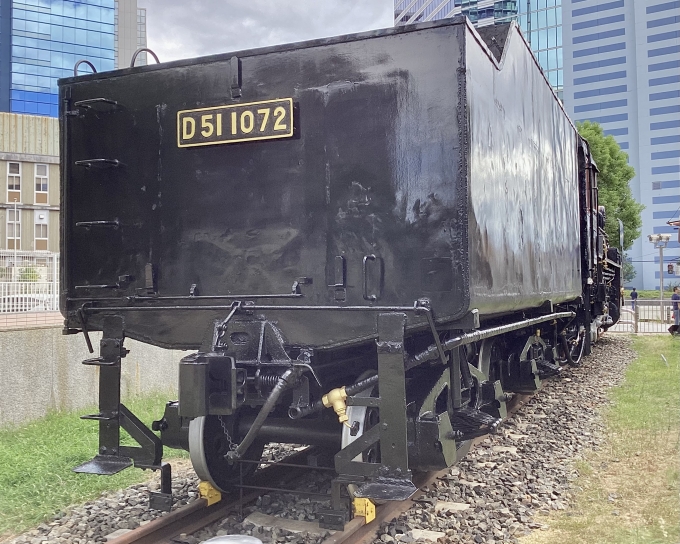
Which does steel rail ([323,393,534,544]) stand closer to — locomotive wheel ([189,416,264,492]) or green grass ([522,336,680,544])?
green grass ([522,336,680,544])

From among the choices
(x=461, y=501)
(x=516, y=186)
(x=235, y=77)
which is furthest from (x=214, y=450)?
(x=516, y=186)

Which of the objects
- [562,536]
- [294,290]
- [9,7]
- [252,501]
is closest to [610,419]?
[562,536]

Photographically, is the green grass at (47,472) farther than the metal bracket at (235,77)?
Yes

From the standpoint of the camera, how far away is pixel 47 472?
18.4ft

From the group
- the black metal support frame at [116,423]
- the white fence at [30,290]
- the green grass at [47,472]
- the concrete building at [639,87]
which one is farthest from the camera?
the concrete building at [639,87]

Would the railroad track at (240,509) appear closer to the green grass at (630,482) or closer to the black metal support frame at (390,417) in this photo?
the black metal support frame at (390,417)

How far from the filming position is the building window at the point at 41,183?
30.9m

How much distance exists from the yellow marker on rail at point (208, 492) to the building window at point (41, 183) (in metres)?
29.7

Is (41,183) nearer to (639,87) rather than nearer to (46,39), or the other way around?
(46,39)

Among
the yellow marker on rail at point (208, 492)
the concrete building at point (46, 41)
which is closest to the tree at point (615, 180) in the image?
the yellow marker on rail at point (208, 492)

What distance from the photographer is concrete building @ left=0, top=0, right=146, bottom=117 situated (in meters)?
60.0

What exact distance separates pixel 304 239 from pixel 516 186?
1983 millimetres

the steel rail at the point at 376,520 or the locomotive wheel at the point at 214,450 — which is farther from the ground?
the locomotive wheel at the point at 214,450

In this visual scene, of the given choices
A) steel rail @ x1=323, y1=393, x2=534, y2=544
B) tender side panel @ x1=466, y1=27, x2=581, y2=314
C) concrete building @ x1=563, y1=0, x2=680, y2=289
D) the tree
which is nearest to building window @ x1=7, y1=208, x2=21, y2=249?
the tree
